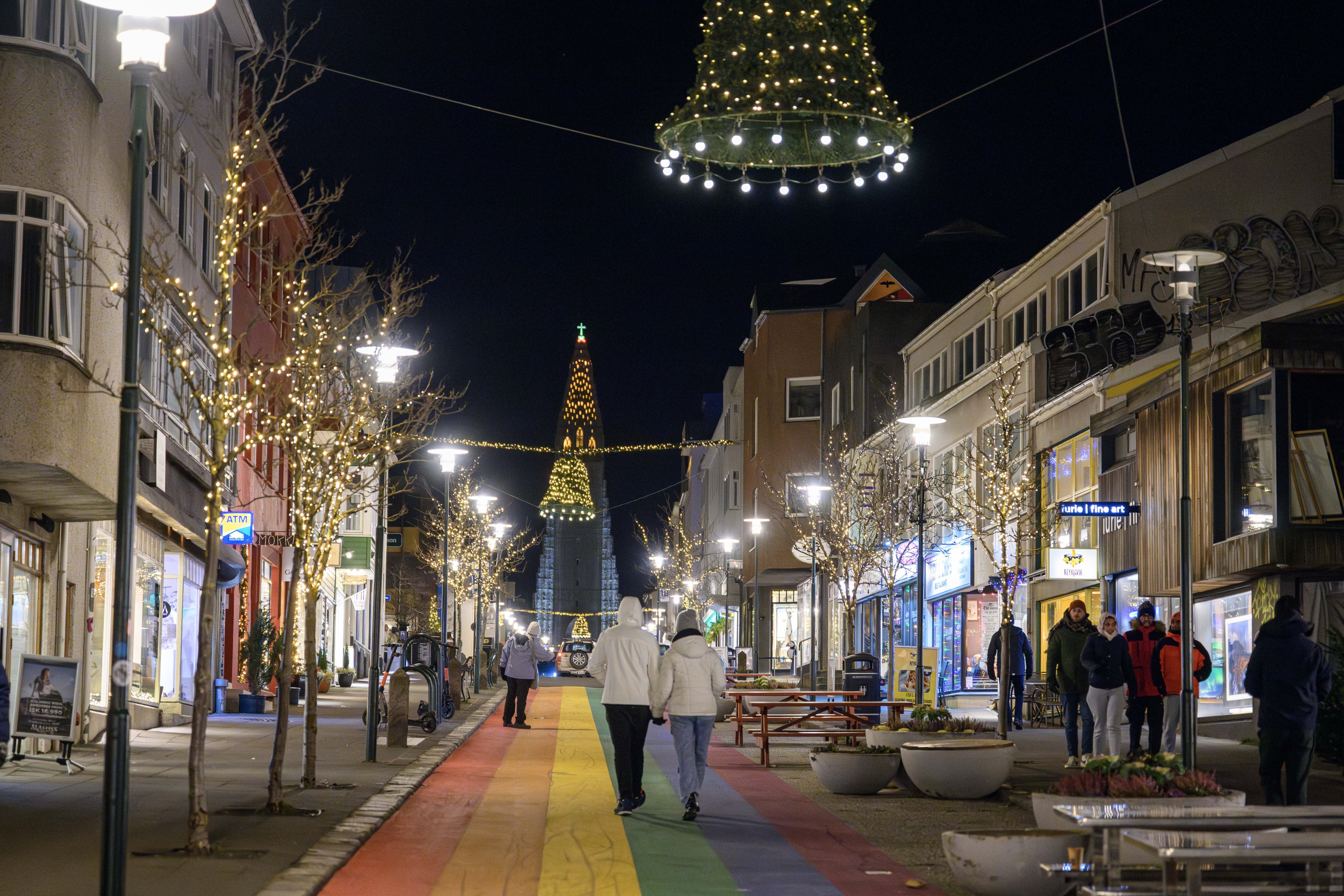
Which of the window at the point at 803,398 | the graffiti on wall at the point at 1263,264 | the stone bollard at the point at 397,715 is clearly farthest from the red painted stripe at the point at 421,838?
the window at the point at 803,398

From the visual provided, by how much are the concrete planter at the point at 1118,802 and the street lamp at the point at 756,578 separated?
42028mm

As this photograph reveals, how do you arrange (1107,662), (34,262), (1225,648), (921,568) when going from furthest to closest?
(921,568) → (1225,648) → (1107,662) → (34,262)

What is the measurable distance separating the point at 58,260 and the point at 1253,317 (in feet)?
62.7

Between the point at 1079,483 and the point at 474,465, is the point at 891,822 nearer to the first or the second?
the point at 1079,483

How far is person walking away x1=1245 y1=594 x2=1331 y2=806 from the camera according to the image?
13.0 m

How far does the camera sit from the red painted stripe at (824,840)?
10453mm

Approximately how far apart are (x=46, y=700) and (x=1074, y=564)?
718 inches

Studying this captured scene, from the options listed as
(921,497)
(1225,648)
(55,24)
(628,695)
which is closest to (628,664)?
(628,695)

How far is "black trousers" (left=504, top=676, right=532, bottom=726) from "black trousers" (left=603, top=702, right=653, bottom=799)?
13.8 m

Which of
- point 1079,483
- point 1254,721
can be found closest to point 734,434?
point 1079,483

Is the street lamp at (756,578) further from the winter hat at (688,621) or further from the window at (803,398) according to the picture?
the winter hat at (688,621)

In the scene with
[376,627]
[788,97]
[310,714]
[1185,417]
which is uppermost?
[788,97]

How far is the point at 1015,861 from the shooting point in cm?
930

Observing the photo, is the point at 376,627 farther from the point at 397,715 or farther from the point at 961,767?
the point at 961,767
